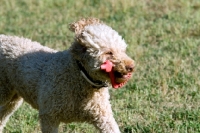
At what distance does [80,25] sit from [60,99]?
2.54 ft

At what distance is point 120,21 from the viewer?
12945mm

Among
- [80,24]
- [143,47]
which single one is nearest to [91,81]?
[80,24]

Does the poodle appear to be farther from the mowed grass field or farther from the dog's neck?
the mowed grass field

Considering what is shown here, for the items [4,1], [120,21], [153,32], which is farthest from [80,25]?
[4,1]

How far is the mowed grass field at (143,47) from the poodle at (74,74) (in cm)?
92

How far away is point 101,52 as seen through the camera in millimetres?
5766

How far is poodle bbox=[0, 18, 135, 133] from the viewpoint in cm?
576

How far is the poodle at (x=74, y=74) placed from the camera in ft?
18.9

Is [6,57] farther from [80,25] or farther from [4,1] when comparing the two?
[4,1]

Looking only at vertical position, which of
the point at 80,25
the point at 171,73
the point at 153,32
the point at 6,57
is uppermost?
the point at 80,25

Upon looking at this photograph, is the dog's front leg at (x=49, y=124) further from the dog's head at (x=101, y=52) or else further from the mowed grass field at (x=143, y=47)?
the mowed grass field at (x=143, y=47)

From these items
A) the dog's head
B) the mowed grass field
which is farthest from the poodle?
the mowed grass field

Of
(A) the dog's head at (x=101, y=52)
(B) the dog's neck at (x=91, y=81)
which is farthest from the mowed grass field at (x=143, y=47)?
(A) the dog's head at (x=101, y=52)

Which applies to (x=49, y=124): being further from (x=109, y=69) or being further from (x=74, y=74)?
(x=109, y=69)
